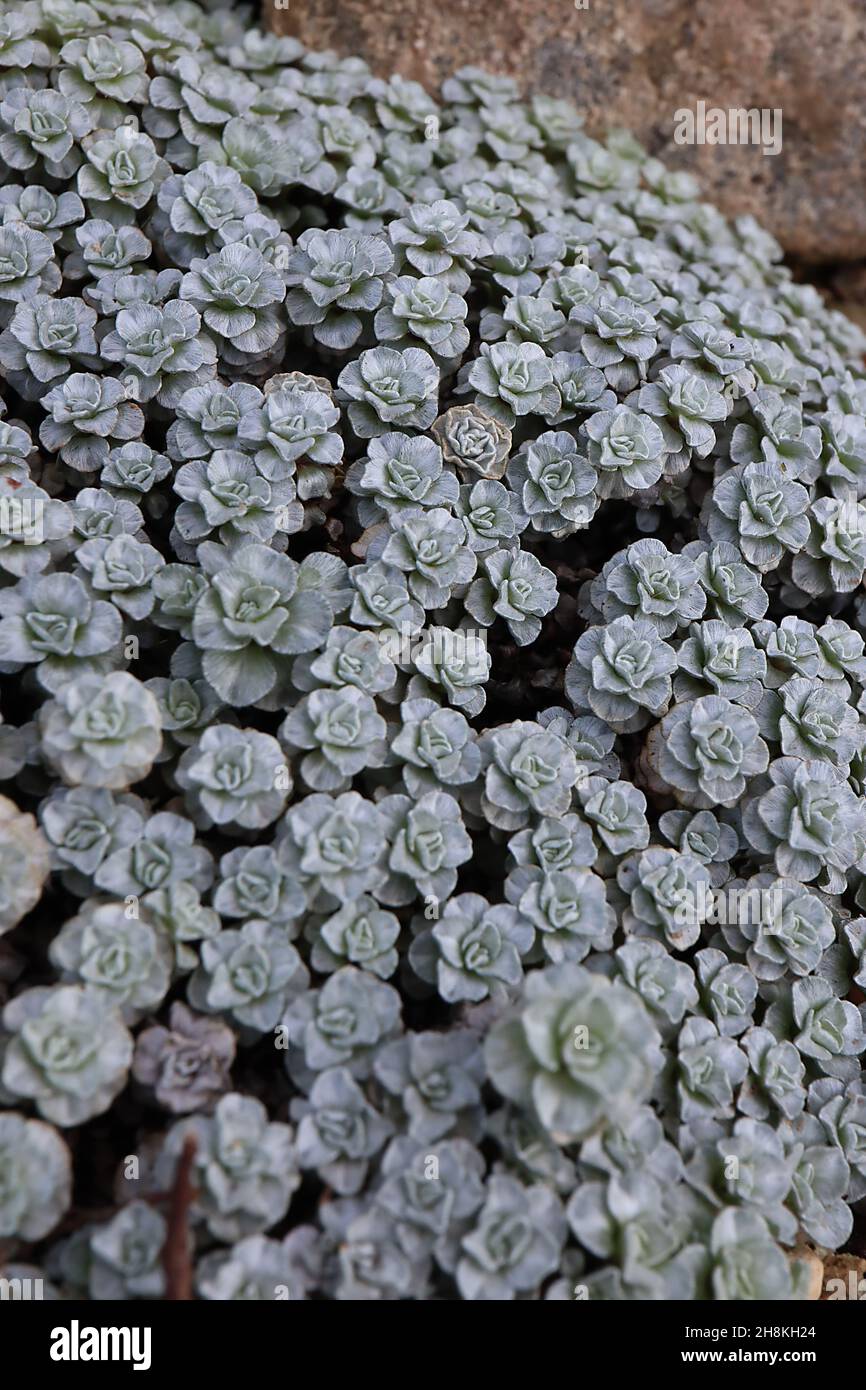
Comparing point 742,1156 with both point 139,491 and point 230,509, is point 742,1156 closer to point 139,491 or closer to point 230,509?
point 230,509

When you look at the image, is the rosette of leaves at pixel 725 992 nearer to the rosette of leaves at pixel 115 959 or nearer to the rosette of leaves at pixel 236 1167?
the rosette of leaves at pixel 236 1167

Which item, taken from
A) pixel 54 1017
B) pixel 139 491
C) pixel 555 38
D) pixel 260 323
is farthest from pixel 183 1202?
pixel 555 38

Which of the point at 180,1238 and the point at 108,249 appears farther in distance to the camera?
the point at 108,249

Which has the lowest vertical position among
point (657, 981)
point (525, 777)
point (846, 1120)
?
point (846, 1120)

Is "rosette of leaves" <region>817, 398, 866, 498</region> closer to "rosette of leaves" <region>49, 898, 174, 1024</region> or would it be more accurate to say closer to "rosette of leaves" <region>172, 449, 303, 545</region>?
"rosette of leaves" <region>172, 449, 303, 545</region>

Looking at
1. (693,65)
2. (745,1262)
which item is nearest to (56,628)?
(745,1262)

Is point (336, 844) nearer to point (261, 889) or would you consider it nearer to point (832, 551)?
point (261, 889)

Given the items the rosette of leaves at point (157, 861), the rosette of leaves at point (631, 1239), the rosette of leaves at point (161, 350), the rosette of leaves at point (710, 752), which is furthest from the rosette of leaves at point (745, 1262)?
the rosette of leaves at point (161, 350)
